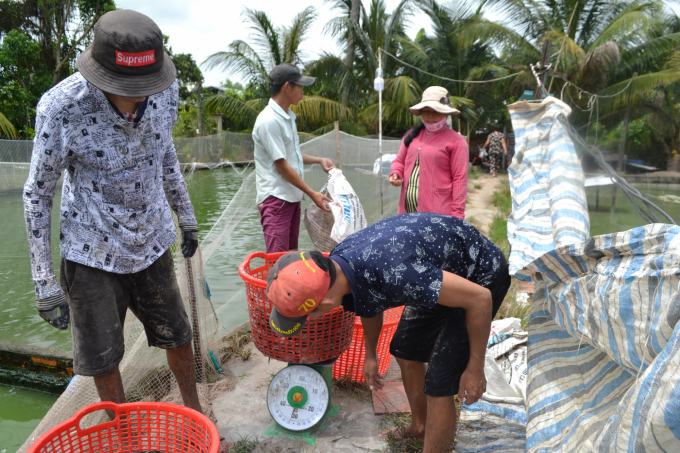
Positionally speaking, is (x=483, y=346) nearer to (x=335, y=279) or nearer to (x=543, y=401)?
(x=543, y=401)

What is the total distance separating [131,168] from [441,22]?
17.7 metres

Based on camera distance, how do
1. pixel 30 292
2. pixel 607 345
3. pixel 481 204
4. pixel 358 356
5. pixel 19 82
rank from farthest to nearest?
pixel 19 82
pixel 481 204
pixel 30 292
pixel 358 356
pixel 607 345

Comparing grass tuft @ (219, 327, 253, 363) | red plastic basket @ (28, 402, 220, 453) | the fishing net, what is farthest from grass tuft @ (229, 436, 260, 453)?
grass tuft @ (219, 327, 253, 363)

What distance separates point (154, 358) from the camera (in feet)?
9.34

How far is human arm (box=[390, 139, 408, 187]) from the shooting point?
3540 millimetres

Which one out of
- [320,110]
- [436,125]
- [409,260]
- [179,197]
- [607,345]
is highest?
[320,110]

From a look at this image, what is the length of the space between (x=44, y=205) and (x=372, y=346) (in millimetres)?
1468

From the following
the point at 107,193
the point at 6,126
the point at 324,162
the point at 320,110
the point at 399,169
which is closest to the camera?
the point at 107,193

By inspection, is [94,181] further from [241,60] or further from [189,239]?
[241,60]

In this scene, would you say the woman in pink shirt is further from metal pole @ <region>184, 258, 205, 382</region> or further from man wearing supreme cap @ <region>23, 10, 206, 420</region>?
man wearing supreme cap @ <region>23, 10, 206, 420</region>

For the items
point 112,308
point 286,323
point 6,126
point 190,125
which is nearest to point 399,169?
point 286,323

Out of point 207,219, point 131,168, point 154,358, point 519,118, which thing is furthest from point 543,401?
point 207,219

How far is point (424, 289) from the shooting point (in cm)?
157

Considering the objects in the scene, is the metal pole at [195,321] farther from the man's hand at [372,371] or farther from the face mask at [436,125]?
the face mask at [436,125]
